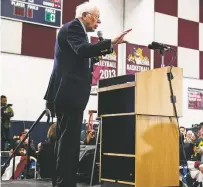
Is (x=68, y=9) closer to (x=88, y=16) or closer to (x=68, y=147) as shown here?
(x=88, y=16)

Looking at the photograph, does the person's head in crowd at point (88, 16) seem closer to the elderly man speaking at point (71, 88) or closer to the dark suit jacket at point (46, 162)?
the elderly man speaking at point (71, 88)

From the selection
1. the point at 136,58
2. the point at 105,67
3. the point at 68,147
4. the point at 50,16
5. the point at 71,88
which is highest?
the point at 50,16

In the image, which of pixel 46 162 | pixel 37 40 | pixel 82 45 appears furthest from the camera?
pixel 37 40

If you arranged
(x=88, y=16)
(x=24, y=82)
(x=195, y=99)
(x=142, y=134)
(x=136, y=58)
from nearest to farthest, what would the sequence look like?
(x=88, y=16), (x=142, y=134), (x=24, y=82), (x=136, y=58), (x=195, y=99)

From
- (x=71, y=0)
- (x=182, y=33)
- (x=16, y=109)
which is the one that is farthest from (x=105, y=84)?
(x=182, y=33)

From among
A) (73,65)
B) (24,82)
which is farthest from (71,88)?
(24,82)

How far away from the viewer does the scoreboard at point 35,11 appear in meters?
4.98

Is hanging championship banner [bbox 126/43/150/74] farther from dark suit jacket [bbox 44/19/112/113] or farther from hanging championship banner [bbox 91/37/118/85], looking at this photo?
dark suit jacket [bbox 44/19/112/113]

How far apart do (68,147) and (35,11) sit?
3793mm

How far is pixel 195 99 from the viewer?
6805 millimetres

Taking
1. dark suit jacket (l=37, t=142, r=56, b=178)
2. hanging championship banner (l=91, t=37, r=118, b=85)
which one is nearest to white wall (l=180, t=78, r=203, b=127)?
hanging championship banner (l=91, t=37, r=118, b=85)

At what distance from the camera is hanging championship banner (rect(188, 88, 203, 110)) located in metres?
6.74

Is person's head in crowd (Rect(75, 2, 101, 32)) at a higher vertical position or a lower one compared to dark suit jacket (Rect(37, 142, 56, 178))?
higher

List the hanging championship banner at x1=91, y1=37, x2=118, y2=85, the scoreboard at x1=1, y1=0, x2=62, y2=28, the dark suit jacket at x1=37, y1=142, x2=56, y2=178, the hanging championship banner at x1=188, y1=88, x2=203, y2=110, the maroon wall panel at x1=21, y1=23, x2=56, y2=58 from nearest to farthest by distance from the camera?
the dark suit jacket at x1=37, y1=142, x2=56, y2=178 → the scoreboard at x1=1, y1=0, x2=62, y2=28 → the maroon wall panel at x1=21, y1=23, x2=56, y2=58 → the hanging championship banner at x1=91, y1=37, x2=118, y2=85 → the hanging championship banner at x1=188, y1=88, x2=203, y2=110
